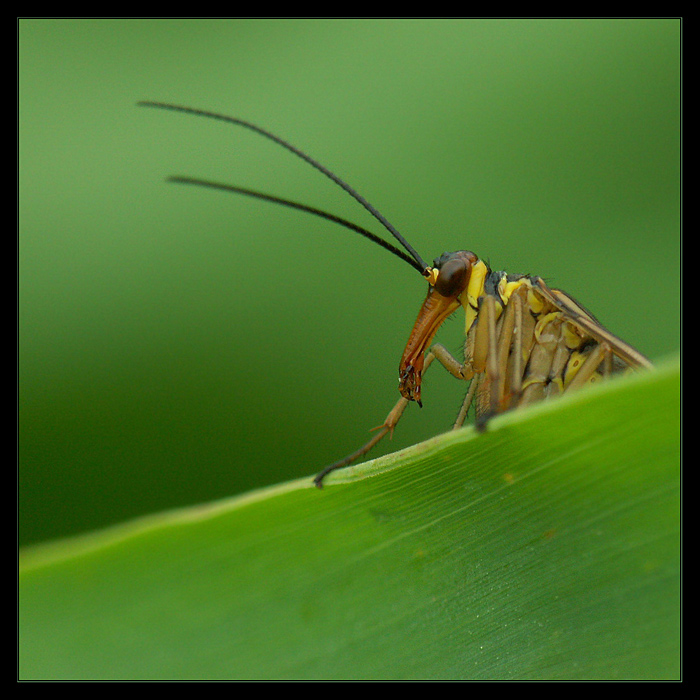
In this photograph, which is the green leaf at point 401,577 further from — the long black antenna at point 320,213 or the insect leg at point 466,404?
the insect leg at point 466,404

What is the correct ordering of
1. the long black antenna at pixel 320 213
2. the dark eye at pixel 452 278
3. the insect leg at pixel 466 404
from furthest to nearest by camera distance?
1. the insect leg at pixel 466 404
2. the dark eye at pixel 452 278
3. the long black antenna at pixel 320 213

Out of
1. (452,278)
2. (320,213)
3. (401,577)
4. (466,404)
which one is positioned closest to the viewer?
(401,577)

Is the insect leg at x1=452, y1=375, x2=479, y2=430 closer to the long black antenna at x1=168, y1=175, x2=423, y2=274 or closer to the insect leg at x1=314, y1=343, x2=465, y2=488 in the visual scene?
the insect leg at x1=314, y1=343, x2=465, y2=488

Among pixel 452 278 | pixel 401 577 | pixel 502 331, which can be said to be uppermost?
pixel 452 278


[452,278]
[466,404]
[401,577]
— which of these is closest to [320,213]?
[452,278]

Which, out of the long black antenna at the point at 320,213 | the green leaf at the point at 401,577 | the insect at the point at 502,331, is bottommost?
the green leaf at the point at 401,577

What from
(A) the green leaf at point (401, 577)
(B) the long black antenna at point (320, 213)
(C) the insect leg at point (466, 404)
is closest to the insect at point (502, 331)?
(B) the long black antenna at point (320, 213)

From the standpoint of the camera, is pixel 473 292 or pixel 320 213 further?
pixel 473 292

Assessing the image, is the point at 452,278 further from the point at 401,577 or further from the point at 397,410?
the point at 401,577

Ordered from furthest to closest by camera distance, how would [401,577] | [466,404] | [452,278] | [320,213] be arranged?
1. [466,404]
2. [452,278]
3. [320,213]
4. [401,577]
